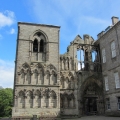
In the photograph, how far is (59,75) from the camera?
21766 mm

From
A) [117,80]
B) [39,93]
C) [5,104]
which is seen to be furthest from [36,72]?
[5,104]

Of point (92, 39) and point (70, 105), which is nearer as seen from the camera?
point (70, 105)

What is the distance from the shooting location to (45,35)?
23125mm

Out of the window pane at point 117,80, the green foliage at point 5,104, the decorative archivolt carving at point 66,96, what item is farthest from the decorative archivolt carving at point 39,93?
the green foliage at point 5,104

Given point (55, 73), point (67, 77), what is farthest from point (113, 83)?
point (55, 73)

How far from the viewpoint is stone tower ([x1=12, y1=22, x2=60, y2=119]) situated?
1993cm

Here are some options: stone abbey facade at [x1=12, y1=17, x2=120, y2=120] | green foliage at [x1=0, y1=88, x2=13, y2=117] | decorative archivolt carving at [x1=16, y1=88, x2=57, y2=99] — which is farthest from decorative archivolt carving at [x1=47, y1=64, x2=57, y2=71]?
green foliage at [x1=0, y1=88, x2=13, y2=117]

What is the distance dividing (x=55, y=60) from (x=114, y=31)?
26.3 ft

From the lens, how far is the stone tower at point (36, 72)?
1993 centimetres

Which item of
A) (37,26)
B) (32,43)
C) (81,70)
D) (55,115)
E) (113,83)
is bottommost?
(55,115)

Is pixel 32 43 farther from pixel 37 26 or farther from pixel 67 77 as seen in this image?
pixel 67 77

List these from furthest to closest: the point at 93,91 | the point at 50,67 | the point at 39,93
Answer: the point at 93,91 < the point at 50,67 < the point at 39,93

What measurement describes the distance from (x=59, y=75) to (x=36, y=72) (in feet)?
9.02

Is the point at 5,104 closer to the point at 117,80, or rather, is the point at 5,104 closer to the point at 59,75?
the point at 59,75
